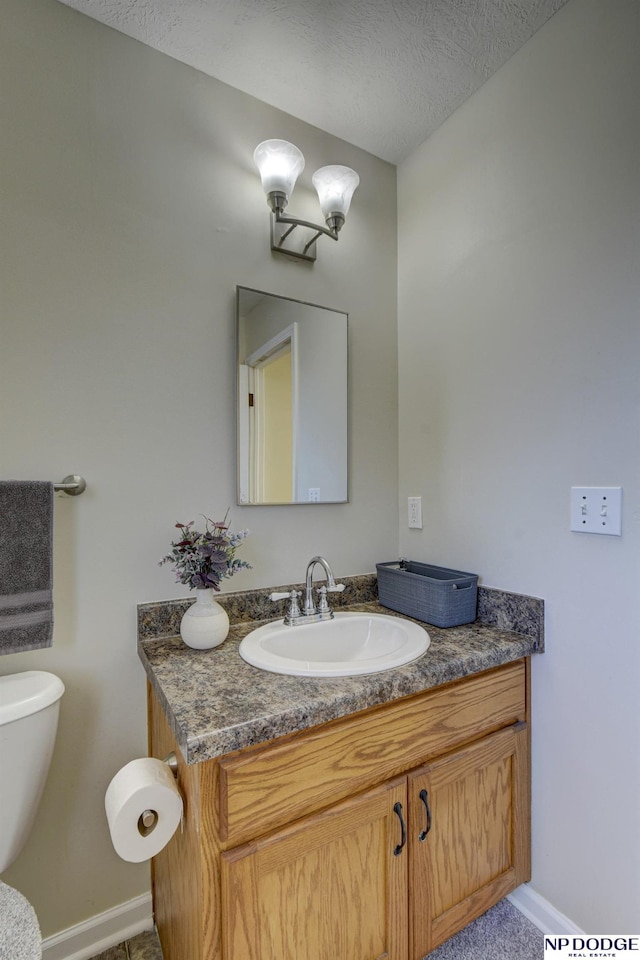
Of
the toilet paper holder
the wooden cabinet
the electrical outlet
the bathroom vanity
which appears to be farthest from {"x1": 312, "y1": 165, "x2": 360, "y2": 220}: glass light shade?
the toilet paper holder

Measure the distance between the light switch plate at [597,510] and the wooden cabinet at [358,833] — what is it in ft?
1.45

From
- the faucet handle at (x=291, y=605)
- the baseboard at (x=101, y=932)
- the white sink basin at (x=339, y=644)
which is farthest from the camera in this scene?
the faucet handle at (x=291, y=605)

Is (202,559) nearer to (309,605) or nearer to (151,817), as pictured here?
(309,605)

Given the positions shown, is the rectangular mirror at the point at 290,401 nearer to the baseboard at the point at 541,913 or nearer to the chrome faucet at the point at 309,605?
the chrome faucet at the point at 309,605

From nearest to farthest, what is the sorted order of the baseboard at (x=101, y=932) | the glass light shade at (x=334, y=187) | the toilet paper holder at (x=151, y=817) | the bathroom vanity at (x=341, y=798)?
1. the bathroom vanity at (x=341, y=798)
2. the toilet paper holder at (x=151, y=817)
3. the baseboard at (x=101, y=932)
4. the glass light shade at (x=334, y=187)

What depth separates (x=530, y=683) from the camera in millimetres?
1267

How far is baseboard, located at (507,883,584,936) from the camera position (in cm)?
117

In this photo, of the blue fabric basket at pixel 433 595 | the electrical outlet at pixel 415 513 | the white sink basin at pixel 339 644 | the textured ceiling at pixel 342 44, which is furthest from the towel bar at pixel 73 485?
the textured ceiling at pixel 342 44

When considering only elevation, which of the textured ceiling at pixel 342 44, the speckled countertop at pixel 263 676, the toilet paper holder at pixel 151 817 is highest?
the textured ceiling at pixel 342 44

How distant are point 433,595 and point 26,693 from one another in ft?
3.45

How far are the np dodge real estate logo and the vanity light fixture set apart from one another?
6.72 feet

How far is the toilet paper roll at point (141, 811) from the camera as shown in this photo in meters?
0.82

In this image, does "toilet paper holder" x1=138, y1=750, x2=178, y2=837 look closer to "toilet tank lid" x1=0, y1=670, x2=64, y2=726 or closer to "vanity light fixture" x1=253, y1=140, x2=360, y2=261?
"toilet tank lid" x1=0, y1=670, x2=64, y2=726

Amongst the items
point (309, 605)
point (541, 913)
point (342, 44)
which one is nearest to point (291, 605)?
point (309, 605)
